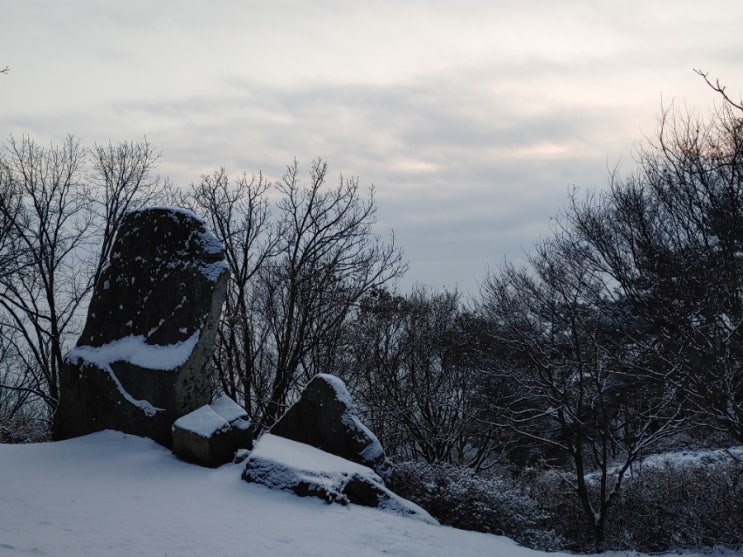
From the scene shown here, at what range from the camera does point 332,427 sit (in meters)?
10.4

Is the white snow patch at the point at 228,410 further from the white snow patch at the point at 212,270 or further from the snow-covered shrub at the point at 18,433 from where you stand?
the snow-covered shrub at the point at 18,433

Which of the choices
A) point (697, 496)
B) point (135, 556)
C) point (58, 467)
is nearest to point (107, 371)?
point (58, 467)

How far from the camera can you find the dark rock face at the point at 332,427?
33.8 ft

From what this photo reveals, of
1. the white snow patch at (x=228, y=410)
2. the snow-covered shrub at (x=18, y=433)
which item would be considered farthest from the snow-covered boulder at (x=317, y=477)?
the snow-covered shrub at (x=18, y=433)

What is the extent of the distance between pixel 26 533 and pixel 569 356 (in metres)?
12.0

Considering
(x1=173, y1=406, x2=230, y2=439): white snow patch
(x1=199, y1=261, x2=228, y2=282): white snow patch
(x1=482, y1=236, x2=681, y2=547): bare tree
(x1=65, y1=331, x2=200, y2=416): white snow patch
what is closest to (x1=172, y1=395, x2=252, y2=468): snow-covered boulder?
(x1=173, y1=406, x2=230, y2=439): white snow patch

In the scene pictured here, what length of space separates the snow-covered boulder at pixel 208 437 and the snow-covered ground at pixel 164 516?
0.70 feet

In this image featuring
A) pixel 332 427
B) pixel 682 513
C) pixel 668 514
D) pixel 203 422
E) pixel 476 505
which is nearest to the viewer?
pixel 203 422

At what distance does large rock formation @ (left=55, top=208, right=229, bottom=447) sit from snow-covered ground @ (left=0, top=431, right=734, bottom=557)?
524 mm

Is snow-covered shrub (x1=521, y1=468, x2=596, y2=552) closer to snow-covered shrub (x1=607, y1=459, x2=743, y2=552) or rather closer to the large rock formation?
snow-covered shrub (x1=607, y1=459, x2=743, y2=552)

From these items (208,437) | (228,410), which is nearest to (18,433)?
(228,410)

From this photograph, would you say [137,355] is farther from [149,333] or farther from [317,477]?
[317,477]

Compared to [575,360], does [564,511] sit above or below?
below

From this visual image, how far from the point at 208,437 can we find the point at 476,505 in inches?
194
